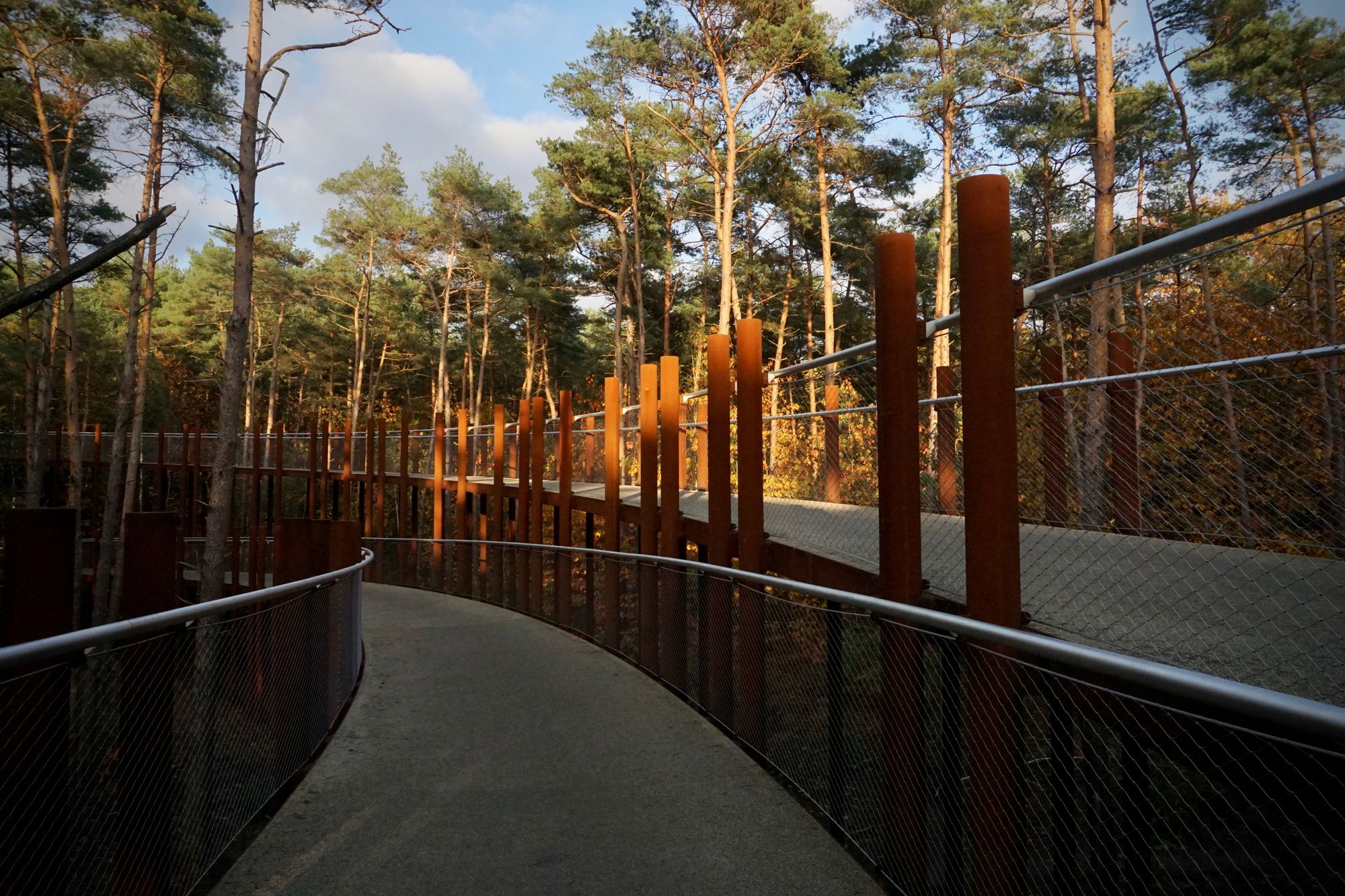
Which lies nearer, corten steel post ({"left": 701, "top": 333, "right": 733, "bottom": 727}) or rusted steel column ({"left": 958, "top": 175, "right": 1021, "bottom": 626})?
rusted steel column ({"left": 958, "top": 175, "right": 1021, "bottom": 626})

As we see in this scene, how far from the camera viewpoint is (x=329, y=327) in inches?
1863

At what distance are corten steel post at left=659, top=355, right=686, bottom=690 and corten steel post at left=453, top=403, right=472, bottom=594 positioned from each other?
24.1ft

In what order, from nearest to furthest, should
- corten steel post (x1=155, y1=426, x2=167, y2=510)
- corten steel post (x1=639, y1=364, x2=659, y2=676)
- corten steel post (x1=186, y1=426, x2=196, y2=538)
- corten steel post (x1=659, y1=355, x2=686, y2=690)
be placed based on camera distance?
1. corten steel post (x1=659, y1=355, x2=686, y2=690)
2. corten steel post (x1=639, y1=364, x2=659, y2=676)
3. corten steel post (x1=186, y1=426, x2=196, y2=538)
4. corten steel post (x1=155, y1=426, x2=167, y2=510)

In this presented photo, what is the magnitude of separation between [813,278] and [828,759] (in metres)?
29.6

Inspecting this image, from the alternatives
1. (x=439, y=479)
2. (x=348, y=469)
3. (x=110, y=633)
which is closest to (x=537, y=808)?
(x=110, y=633)

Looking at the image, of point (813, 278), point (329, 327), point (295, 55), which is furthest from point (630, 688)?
point (329, 327)

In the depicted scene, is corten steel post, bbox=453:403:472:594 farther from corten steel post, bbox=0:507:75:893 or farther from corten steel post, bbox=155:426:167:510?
corten steel post, bbox=155:426:167:510

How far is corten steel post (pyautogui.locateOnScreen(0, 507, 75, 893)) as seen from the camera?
2.67 metres

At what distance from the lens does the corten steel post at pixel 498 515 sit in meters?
14.2

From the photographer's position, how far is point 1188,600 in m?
3.67

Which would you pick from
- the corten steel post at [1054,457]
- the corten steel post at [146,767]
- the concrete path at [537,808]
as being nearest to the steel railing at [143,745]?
the corten steel post at [146,767]

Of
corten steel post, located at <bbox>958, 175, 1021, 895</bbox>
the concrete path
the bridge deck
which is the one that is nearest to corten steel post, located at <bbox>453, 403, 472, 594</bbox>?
the concrete path

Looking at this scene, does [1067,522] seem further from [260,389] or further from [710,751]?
[260,389]

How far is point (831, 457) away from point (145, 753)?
16.4 feet
